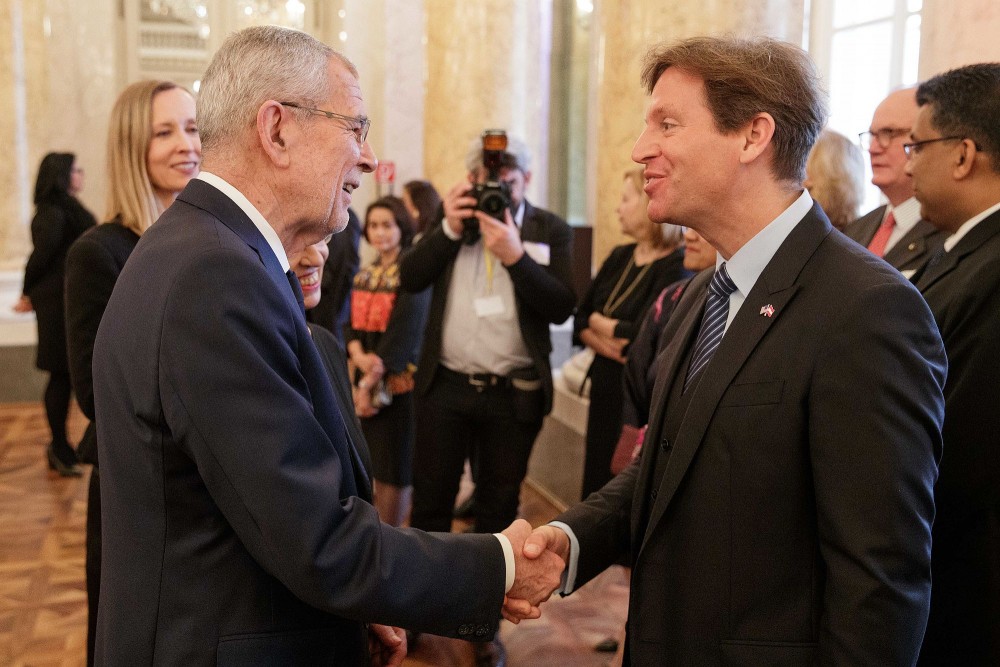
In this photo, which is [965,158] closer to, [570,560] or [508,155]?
[570,560]

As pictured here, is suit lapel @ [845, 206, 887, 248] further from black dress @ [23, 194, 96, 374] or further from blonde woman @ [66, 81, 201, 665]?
black dress @ [23, 194, 96, 374]

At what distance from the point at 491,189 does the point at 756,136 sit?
216cm

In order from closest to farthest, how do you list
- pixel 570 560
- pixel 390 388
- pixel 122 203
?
1. pixel 570 560
2. pixel 122 203
3. pixel 390 388

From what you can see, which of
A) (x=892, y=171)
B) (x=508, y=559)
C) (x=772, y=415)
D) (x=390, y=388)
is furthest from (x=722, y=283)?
(x=390, y=388)

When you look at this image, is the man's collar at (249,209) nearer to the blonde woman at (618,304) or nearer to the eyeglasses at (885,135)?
the blonde woman at (618,304)

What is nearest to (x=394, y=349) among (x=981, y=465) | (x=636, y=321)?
(x=636, y=321)

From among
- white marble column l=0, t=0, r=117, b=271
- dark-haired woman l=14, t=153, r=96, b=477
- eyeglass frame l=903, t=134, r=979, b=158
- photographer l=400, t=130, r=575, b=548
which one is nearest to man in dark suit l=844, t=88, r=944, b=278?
eyeglass frame l=903, t=134, r=979, b=158

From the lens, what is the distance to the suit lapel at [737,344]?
5.14ft

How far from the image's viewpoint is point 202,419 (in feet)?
4.34

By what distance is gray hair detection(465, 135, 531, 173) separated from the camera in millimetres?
4020

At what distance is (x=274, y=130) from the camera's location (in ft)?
5.08

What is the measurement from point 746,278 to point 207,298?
3.09 ft

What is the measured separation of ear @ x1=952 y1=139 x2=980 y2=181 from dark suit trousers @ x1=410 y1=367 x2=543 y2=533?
1.84 metres

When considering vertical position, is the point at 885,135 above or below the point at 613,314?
above
